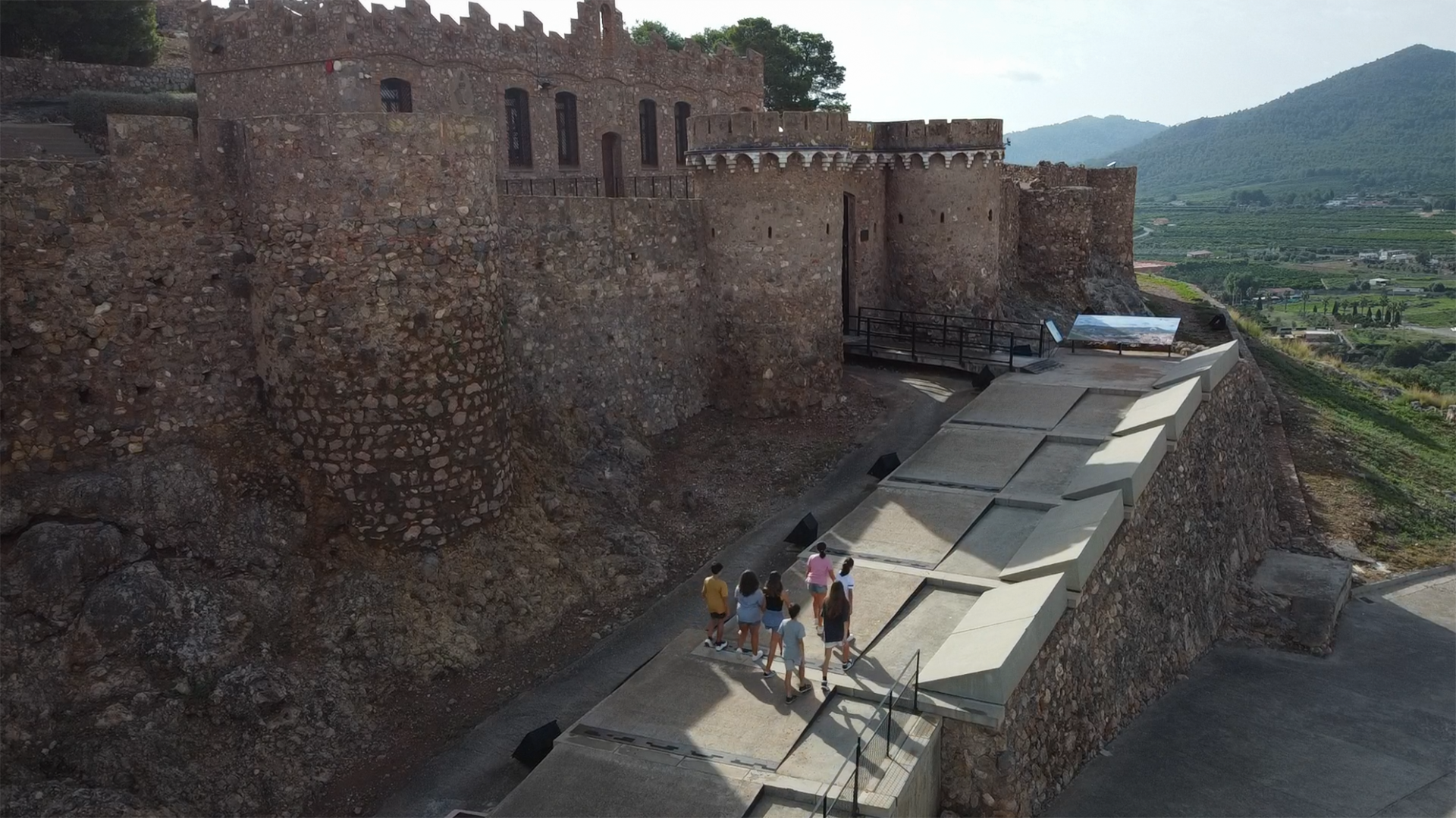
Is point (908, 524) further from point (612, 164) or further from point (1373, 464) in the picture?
point (1373, 464)

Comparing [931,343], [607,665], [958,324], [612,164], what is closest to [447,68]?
[612,164]

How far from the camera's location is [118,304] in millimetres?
11453

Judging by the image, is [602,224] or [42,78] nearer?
[602,224]

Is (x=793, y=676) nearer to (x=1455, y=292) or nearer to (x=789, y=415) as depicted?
(x=789, y=415)

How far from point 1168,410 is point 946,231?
7.56 m

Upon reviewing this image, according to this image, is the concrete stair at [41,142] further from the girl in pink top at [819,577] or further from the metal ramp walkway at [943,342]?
the metal ramp walkway at [943,342]

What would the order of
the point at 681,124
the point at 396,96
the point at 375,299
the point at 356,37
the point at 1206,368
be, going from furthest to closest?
the point at 681,124 → the point at 396,96 → the point at 356,37 → the point at 1206,368 → the point at 375,299

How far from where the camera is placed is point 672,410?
18062 millimetres

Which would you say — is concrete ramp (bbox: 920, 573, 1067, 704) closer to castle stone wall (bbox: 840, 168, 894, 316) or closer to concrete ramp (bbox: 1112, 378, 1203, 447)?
concrete ramp (bbox: 1112, 378, 1203, 447)

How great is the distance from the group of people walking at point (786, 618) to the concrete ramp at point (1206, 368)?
9.80 m

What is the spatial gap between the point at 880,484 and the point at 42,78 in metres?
21.9

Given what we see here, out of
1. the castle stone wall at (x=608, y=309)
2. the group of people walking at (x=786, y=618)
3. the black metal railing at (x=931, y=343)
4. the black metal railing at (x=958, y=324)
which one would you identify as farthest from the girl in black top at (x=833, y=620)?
the black metal railing at (x=958, y=324)

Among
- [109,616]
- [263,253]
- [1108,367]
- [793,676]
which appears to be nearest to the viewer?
[109,616]

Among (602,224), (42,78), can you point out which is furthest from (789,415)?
(42,78)
